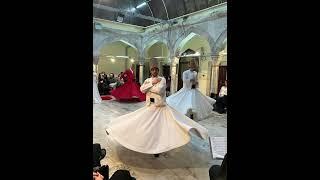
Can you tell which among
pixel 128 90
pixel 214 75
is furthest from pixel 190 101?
pixel 128 90

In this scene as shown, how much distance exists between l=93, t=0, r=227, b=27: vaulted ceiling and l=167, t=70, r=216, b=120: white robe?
17.5ft

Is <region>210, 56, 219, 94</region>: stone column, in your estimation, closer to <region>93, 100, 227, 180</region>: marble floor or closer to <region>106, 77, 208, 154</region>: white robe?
<region>93, 100, 227, 180</region>: marble floor

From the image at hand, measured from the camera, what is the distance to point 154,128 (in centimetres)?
417

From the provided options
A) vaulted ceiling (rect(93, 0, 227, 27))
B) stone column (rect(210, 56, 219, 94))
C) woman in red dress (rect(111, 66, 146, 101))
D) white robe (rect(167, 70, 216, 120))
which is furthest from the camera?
vaulted ceiling (rect(93, 0, 227, 27))

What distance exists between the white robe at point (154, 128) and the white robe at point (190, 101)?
3.29 meters

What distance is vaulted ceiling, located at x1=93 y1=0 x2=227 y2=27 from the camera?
40.5ft

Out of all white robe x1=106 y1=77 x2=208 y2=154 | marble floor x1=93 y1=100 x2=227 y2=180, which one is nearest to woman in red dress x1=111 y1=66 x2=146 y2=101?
marble floor x1=93 y1=100 x2=227 y2=180

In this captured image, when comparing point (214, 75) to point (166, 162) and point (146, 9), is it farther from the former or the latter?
point (166, 162)

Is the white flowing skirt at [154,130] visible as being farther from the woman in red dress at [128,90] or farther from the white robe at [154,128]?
the woman in red dress at [128,90]

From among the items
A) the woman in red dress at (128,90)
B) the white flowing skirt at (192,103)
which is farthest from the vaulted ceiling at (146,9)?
the white flowing skirt at (192,103)

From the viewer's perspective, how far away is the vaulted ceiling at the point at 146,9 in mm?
12339

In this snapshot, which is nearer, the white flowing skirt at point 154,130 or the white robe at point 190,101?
the white flowing skirt at point 154,130
